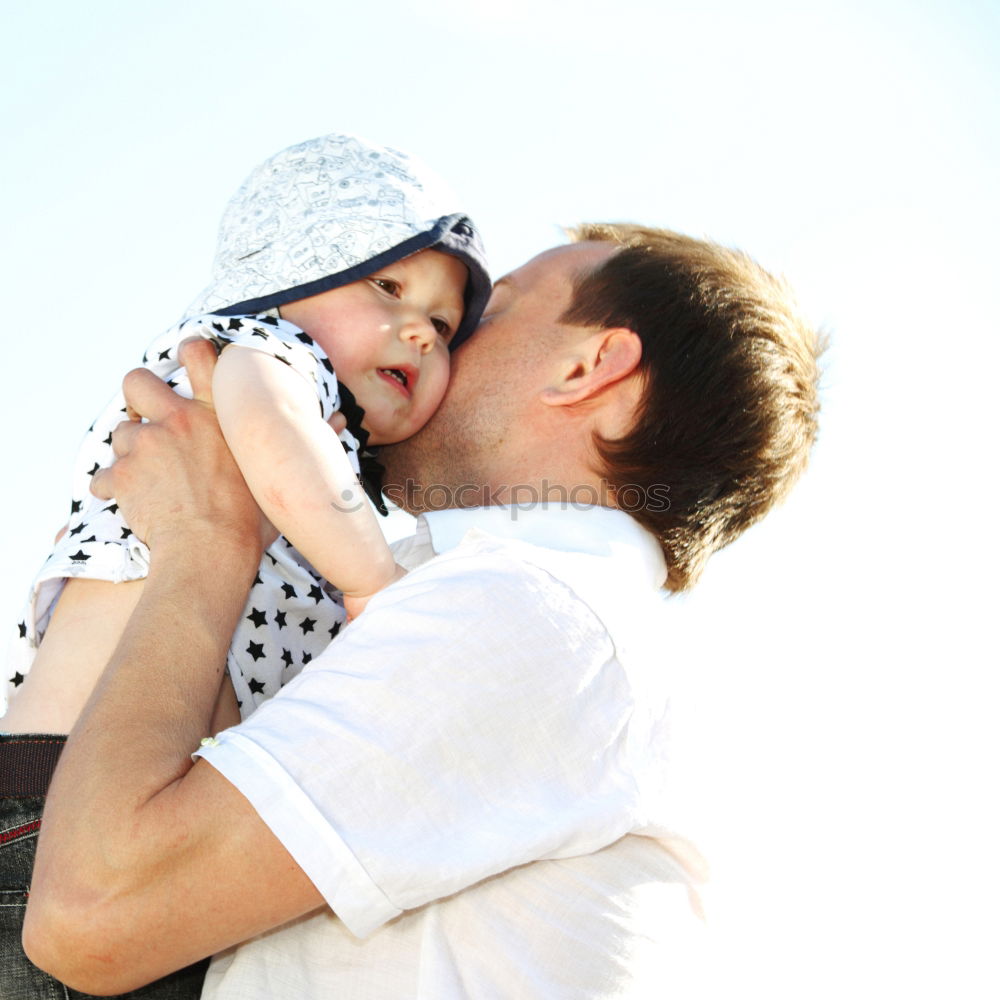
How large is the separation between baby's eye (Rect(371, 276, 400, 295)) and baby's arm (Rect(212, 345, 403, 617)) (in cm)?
71

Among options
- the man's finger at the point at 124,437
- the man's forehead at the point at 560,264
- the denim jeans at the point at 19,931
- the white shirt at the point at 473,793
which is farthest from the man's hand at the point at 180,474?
the man's forehead at the point at 560,264

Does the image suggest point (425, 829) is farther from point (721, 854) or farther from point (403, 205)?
point (403, 205)

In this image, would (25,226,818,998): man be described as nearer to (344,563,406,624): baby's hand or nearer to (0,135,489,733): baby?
(0,135,489,733): baby

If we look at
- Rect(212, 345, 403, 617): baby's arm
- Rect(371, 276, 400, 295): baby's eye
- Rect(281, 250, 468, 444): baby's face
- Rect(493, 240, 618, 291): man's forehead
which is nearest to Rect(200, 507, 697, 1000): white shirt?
Rect(212, 345, 403, 617): baby's arm

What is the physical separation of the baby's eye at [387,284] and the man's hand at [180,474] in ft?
2.12

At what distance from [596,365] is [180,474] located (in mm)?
1243

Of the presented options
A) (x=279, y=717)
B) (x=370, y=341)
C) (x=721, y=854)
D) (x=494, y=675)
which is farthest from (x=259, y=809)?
(x=370, y=341)

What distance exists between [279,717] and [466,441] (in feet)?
4.98

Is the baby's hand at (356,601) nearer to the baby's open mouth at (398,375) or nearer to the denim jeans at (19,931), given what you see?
the denim jeans at (19,931)

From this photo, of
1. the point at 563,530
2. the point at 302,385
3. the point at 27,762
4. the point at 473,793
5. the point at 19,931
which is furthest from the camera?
the point at 563,530

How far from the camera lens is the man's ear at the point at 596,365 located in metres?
3.08

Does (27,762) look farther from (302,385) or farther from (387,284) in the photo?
(387,284)

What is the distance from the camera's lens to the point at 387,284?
310 cm

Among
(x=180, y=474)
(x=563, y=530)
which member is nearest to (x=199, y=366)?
(x=180, y=474)
